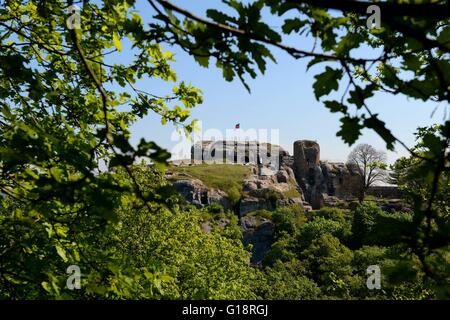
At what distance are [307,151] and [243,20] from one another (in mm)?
115001

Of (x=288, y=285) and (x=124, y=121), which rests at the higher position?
(x=124, y=121)

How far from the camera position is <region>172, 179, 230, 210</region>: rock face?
92625mm

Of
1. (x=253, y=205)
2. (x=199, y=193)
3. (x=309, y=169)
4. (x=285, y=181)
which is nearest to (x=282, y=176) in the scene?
(x=285, y=181)

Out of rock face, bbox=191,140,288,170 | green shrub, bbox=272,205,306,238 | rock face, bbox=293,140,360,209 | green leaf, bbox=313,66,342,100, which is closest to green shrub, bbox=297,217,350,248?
green shrub, bbox=272,205,306,238

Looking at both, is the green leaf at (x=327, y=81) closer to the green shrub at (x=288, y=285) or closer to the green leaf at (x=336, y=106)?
the green leaf at (x=336, y=106)

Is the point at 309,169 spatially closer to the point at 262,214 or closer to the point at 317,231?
the point at 262,214

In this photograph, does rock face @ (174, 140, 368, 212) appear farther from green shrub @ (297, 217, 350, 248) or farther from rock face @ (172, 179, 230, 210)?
green shrub @ (297, 217, 350, 248)

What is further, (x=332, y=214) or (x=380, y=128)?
(x=332, y=214)

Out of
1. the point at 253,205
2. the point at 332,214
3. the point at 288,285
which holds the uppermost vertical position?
the point at 253,205

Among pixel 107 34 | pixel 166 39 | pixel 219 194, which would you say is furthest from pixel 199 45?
pixel 219 194

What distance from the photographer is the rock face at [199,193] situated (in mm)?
92625

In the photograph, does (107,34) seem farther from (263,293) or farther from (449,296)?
(263,293)

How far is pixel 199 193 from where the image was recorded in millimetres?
94000

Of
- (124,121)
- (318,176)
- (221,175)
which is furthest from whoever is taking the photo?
(318,176)
